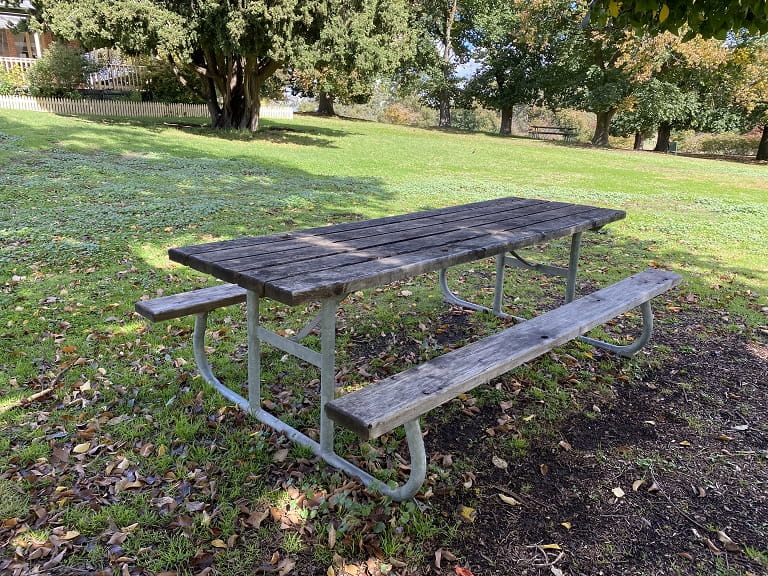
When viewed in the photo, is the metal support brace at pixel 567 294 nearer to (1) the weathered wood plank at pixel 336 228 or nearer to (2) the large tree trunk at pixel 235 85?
(1) the weathered wood plank at pixel 336 228

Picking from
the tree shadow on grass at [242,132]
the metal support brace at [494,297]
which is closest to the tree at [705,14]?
the metal support brace at [494,297]

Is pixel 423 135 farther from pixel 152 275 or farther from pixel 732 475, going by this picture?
pixel 732 475

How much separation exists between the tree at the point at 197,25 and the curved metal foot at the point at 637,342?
12.8m

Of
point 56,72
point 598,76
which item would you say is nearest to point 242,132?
point 56,72

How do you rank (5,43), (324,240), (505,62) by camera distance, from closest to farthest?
(324,240)
(5,43)
(505,62)

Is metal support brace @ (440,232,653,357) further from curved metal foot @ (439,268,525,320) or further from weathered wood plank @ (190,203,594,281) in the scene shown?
weathered wood plank @ (190,203,594,281)

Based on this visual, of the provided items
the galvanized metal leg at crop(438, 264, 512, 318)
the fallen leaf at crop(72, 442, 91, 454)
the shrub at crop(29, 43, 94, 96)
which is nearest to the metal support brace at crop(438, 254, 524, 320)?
the galvanized metal leg at crop(438, 264, 512, 318)

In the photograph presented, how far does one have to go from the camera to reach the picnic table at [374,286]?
2.21 m

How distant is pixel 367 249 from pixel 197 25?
14.9 m

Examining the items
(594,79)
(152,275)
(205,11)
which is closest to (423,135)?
(594,79)

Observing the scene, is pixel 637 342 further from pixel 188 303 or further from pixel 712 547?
pixel 188 303

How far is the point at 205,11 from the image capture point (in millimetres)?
14977

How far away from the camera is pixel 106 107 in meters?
20.9

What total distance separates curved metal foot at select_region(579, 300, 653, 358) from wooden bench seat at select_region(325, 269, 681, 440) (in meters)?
0.27
